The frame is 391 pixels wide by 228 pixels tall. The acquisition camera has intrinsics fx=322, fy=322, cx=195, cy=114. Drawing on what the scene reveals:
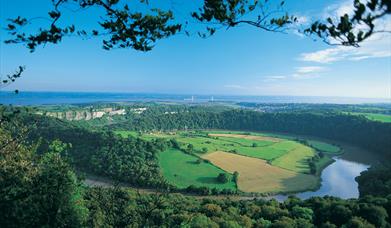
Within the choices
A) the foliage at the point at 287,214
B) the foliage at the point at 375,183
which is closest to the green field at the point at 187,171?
the foliage at the point at 287,214

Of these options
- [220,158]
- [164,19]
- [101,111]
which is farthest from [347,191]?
[101,111]

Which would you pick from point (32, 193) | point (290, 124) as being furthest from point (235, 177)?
point (290, 124)

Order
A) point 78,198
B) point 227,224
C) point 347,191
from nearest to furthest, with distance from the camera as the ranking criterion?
point 78,198, point 227,224, point 347,191

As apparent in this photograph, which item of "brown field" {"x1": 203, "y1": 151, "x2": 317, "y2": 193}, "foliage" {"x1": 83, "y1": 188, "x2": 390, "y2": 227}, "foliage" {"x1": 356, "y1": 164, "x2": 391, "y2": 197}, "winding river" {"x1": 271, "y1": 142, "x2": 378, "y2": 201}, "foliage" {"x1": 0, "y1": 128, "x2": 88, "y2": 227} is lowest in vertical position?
"winding river" {"x1": 271, "y1": 142, "x2": 378, "y2": 201}

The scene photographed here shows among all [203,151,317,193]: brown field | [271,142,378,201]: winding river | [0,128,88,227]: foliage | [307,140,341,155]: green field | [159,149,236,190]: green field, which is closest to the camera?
[0,128,88,227]: foliage

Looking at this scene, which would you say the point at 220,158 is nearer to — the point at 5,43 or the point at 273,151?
the point at 273,151

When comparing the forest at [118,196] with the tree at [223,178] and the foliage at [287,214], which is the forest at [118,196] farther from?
the tree at [223,178]

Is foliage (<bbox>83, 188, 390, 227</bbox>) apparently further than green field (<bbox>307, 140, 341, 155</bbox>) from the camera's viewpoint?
No

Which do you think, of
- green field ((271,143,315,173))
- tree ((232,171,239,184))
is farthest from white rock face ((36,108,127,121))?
tree ((232,171,239,184))

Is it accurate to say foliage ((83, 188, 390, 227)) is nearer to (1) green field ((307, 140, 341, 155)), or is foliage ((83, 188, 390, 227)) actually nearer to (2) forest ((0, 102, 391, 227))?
(2) forest ((0, 102, 391, 227))

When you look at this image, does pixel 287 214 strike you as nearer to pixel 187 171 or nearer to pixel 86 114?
pixel 187 171
